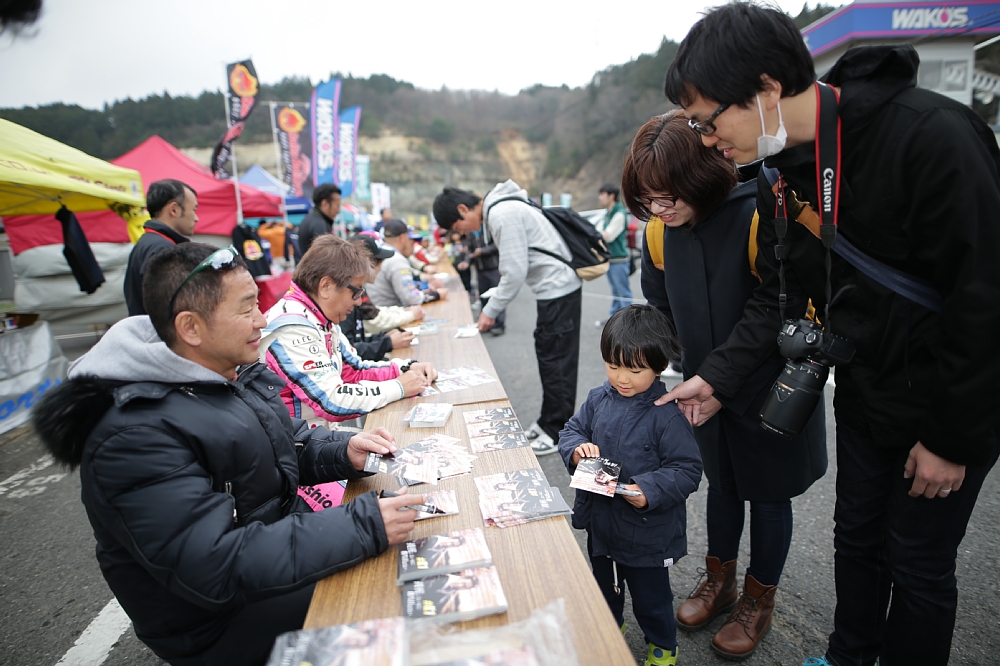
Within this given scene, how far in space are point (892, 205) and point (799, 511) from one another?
2133mm

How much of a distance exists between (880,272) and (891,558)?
777 mm

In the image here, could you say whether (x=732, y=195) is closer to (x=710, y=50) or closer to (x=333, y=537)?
(x=710, y=50)

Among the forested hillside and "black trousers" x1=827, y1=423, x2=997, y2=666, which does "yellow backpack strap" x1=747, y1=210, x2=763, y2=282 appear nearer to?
"black trousers" x1=827, y1=423, x2=997, y2=666

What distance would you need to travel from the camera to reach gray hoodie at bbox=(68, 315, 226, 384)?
1.19 meters

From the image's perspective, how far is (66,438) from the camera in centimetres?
110

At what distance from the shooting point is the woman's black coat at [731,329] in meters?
1.72

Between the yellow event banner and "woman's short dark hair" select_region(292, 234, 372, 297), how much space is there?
8.70 ft

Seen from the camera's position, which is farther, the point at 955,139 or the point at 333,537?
the point at 333,537

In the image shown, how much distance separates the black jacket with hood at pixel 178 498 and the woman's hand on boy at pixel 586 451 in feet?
2.33

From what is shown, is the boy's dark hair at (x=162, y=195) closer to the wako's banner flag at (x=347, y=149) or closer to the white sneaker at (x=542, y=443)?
the white sneaker at (x=542, y=443)

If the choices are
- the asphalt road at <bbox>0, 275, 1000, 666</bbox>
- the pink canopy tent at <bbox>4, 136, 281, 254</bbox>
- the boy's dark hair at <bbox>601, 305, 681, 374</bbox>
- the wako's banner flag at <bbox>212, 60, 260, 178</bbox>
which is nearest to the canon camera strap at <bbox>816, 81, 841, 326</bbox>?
the boy's dark hair at <bbox>601, 305, 681, 374</bbox>

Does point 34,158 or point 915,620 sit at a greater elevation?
point 34,158

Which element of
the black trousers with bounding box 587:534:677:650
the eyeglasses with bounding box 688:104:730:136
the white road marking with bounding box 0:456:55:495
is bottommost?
the white road marking with bounding box 0:456:55:495

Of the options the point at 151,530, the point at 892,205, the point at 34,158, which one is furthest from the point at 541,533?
the point at 34,158
